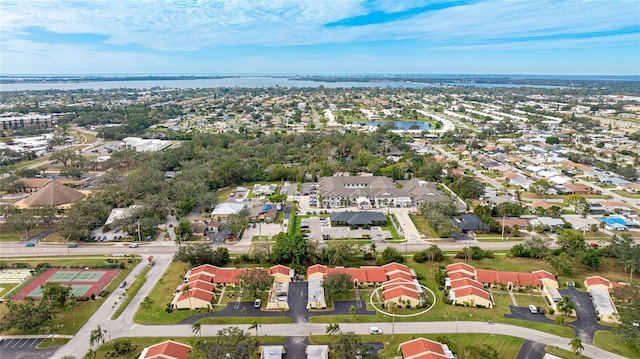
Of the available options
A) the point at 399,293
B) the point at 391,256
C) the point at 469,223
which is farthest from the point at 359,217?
the point at 399,293

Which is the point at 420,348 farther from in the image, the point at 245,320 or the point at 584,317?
the point at 584,317

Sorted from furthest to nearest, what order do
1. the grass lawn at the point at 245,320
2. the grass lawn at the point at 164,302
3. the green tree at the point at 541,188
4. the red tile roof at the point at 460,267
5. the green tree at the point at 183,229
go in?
the green tree at the point at 541,188
the green tree at the point at 183,229
the red tile roof at the point at 460,267
the grass lawn at the point at 164,302
the grass lawn at the point at 245,320

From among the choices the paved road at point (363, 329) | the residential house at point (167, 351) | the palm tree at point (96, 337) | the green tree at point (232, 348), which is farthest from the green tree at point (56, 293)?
the green tree at point (232, 348)

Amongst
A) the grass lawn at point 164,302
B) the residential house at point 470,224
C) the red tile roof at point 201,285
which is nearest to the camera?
the grass lawn at point 164,302

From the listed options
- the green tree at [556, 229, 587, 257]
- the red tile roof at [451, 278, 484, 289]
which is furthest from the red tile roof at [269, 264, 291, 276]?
the green tree at [556, 229, 587, 257]

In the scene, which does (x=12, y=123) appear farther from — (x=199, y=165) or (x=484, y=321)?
(x=484, y=321)

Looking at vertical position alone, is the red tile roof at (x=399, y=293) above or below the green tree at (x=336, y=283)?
below

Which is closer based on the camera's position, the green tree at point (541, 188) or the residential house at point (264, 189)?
the green tree at point (541, 188)

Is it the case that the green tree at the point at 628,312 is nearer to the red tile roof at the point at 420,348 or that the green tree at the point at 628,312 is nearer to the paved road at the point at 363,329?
the paved road at the point at 363,329
